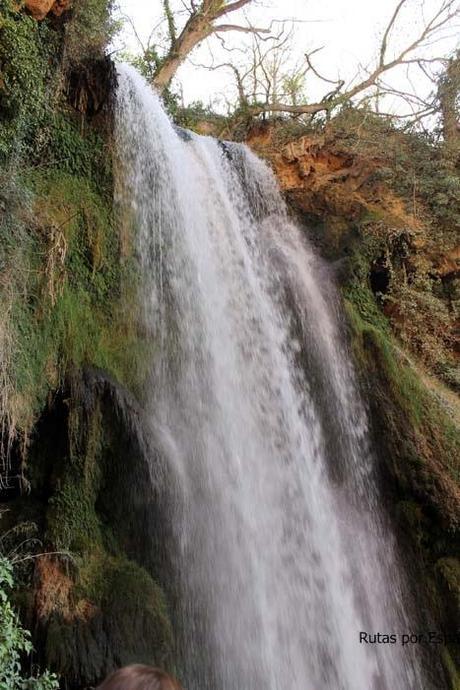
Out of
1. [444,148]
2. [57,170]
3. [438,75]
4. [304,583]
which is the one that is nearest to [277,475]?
[304,583]

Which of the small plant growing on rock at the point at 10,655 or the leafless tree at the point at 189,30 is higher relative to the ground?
the leafless tree at the point at 189,30

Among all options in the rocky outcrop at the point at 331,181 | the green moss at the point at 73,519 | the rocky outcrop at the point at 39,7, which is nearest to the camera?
the green moss at the point at 73,519

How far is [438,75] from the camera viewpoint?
46.0 feet

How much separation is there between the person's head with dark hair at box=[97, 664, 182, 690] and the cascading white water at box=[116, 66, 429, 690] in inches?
156

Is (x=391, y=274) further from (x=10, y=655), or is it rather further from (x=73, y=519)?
(x=10, y=655)

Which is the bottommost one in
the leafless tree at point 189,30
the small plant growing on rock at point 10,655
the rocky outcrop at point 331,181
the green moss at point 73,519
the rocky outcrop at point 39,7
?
the small plant growing on rock at point 10,655

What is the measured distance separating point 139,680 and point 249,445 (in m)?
5.41

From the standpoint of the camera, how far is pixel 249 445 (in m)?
6.96

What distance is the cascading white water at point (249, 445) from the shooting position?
19.1ft

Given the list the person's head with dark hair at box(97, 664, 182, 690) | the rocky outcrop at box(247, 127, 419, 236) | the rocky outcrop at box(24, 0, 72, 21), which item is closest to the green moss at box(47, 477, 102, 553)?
the person's head with dark hair at box(97, 664, 182, 690)

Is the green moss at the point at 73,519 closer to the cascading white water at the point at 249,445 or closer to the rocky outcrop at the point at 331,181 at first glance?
the cascading white water at the point at 249,445

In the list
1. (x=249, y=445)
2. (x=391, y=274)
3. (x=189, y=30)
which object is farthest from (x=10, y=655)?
(x=189, y=30)

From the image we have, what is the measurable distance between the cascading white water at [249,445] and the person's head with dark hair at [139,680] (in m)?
3.97

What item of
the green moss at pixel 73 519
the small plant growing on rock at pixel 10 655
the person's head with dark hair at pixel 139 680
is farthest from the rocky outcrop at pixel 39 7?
the person's head with dark hair at pixel 139 680
